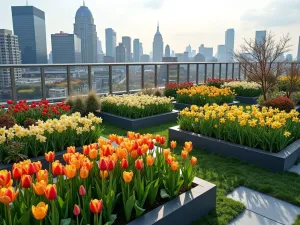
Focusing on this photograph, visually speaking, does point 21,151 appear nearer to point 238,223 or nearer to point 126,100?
point 238,223

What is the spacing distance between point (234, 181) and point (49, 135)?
8.66 ft

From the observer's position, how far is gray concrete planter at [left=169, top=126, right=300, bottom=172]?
3949 millimetres

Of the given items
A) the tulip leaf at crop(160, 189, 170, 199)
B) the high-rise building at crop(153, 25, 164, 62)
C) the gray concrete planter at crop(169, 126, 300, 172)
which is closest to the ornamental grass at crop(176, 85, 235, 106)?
the gray concrete planter at crop(169, 126, 300, 172)

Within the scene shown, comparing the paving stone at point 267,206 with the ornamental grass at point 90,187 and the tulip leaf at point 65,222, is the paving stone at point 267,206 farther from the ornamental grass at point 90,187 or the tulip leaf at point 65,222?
the tulip leaf at point 65,222

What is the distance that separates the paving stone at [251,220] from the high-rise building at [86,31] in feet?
42.8

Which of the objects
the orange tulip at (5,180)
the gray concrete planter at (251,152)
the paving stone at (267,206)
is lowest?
the paving stone at (267,206)

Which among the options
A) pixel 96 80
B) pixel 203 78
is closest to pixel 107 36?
pixel 203 78

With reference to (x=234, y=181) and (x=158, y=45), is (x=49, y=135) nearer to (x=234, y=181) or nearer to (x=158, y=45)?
(x=234, y=181)

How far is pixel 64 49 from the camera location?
38.4 ft

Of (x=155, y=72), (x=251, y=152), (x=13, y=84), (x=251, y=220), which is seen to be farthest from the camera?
(x=155, y=72)

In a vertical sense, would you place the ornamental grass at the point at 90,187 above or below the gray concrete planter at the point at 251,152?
above

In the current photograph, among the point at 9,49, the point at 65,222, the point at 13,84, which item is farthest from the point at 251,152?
the point at 9,49

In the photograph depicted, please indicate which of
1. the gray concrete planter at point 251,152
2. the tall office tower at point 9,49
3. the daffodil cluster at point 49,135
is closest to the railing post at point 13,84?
the tall office tower at point 9,49

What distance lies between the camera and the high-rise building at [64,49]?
10906 millimetres
